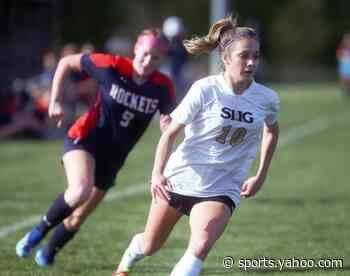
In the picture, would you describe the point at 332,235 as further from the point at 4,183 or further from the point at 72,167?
the point at 4,183

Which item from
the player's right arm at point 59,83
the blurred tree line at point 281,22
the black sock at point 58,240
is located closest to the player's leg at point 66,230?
the black sock at point 58,240

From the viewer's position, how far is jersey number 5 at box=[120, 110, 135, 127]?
7.30 m

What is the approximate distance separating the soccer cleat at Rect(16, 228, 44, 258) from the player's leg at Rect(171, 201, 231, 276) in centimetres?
204

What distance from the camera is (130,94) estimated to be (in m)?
7.28

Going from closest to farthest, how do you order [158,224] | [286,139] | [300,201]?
[158,224]
[300,201]
[286,139]

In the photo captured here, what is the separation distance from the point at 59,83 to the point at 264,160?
1.94m

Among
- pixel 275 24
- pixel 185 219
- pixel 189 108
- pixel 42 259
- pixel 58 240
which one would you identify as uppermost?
pixel 189 108

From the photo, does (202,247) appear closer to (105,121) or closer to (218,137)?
(218,137)

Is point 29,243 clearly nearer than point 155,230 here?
No

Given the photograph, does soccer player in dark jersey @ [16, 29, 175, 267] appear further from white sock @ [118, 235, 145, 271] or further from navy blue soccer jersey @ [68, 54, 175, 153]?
white sock @ [118, 235, 145, 271]

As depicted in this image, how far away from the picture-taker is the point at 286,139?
20703 millimetres

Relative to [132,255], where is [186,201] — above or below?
above

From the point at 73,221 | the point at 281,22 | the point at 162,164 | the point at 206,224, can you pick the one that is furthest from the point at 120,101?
the point at 281,22

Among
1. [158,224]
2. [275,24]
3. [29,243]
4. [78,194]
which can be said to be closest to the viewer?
[158,224]
